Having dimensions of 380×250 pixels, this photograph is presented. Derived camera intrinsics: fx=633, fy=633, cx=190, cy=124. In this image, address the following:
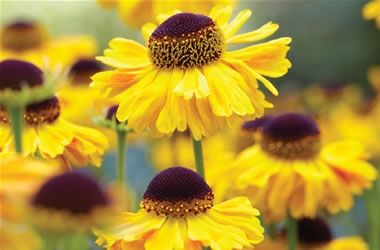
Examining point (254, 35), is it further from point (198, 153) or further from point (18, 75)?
point (18, 75)

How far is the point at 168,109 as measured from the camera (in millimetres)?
875

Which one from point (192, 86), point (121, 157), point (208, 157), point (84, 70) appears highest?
point (84, 70)

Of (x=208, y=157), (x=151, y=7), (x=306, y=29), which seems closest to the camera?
(x=151, y=7)

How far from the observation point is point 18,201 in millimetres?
544

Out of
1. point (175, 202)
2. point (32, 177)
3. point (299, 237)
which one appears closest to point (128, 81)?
point (175, 202)

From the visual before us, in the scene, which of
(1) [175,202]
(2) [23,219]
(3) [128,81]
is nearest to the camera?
(2) [23,219]

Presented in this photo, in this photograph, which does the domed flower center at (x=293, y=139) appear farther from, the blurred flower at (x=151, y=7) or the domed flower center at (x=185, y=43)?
the blurred flower at (x=151, y=7)

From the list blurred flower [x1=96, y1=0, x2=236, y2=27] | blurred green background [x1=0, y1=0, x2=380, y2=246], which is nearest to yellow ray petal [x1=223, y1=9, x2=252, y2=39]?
blurred flower [x1=96, y1=0, x2=236, y2=27]

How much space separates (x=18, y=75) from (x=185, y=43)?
256 mm

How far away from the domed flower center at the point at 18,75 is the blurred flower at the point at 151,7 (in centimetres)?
95

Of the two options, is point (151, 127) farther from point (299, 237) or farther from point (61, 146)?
point (299, 237)

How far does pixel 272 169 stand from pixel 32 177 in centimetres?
77

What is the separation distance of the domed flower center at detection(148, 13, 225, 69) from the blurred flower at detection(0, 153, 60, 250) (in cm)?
39

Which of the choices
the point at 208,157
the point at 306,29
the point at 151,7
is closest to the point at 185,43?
the point at 151,7
